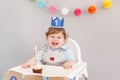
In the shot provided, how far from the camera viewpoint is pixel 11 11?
2.48 metres

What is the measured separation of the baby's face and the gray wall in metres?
0.40

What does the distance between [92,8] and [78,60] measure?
1.51ft

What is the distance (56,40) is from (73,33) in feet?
1.41

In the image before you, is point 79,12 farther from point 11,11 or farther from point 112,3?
point 11,11

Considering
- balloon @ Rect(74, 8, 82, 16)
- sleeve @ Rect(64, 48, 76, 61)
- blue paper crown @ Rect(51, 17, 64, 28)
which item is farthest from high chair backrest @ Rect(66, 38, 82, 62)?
balloon @ Rect(74, 8, 82, 16)

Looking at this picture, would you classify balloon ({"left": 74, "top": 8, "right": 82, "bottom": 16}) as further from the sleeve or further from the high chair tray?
the high chair tray

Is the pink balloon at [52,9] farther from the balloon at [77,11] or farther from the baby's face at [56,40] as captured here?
the baby's face at [56,40]

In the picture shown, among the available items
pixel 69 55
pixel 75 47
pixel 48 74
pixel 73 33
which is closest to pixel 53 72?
pixel 48 74

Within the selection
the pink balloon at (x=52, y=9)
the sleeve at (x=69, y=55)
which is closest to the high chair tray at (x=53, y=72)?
the sleeve at (x=69, y=55)

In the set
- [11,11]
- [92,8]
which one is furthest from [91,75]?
[11,11]

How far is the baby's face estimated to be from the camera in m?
1.91

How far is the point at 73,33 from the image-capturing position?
7.57 ft

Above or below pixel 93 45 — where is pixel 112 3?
above

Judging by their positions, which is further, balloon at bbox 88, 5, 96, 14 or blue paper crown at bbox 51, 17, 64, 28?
balloon at bbox 88, 5, 96, 14
